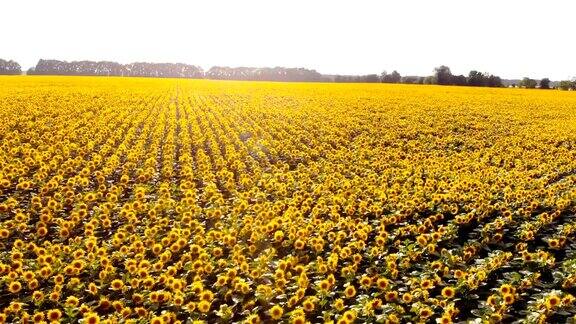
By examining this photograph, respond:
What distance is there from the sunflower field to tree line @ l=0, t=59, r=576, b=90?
241 feet

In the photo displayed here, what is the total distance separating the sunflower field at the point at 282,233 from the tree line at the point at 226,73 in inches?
2894

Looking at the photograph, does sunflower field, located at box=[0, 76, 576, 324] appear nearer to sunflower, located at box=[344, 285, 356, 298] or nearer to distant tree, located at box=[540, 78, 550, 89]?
sunflower, located at box=[344, 285, 356, 298]

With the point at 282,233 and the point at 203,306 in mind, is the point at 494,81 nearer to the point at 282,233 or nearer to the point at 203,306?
the point at 282,233

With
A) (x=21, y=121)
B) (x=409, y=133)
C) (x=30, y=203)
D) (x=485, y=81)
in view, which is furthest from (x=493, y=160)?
(x=485, y=81)

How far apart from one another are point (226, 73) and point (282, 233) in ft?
444

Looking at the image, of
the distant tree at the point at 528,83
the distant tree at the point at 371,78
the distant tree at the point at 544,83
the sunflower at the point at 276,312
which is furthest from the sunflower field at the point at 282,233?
the distant tree at the point at 371,78

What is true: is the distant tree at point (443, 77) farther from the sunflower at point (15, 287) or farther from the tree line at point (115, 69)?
the sunflower at point (15, 287)

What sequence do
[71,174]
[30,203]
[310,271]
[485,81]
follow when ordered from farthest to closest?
1. [485,81]
2. [71,174]
3. [30,203]
4. [310,271]

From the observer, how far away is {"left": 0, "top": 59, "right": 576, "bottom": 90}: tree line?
86.5 meters

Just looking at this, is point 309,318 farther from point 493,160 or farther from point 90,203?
point 493,160

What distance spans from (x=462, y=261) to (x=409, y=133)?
14.7 m

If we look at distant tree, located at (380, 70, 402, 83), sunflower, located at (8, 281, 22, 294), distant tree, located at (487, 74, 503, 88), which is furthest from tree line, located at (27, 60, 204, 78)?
sunflower, located at (8, 281, 22, 294)

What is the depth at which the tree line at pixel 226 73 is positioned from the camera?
8650 cm

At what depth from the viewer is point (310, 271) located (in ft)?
23.2
